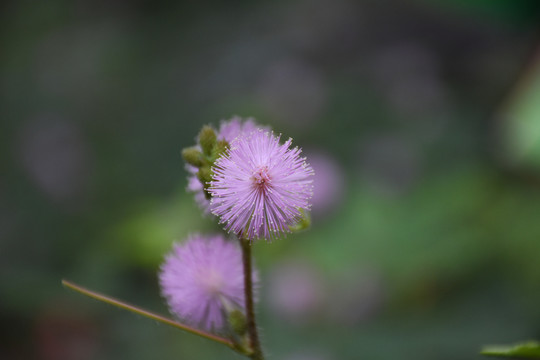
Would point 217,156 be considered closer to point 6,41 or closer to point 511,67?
point 511,67

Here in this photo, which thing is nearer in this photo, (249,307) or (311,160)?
(249,307)

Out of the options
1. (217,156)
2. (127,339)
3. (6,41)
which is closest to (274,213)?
(217,156)

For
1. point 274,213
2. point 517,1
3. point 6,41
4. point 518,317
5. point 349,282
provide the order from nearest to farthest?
1. point 274,213
2. point 518,317
3. point 349,282
4. point 517,1
5. point 6,41

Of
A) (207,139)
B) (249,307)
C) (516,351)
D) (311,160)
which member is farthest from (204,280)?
(311,160)

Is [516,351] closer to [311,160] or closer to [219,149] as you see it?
[219,149]

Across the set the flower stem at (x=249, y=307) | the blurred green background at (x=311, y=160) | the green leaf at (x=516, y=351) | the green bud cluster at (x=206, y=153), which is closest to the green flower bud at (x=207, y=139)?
the green bud cluster at (x=206, y=153)

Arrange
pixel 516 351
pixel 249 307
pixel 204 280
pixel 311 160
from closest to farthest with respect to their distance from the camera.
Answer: pixel 516 351
pixel 249 307
pixel 204 280
pixel 311 160
